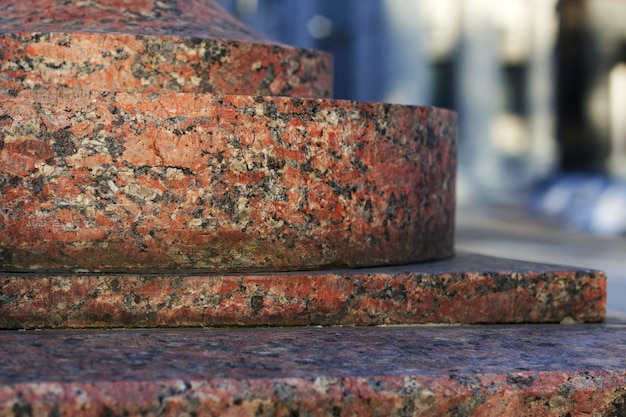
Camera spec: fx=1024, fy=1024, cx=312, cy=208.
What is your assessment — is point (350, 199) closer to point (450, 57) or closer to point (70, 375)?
point (70, 375)

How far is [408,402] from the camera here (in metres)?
2.76

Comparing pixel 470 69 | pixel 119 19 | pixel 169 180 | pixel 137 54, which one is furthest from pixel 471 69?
pixel 169 180

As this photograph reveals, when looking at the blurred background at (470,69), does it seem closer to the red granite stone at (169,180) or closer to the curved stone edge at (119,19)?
the curved stone edge at (119,19)

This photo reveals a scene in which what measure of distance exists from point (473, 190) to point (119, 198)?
2099cm

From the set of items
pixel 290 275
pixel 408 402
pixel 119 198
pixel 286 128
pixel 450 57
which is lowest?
pixel 408 402

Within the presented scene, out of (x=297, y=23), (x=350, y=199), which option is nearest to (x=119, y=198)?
(x=350, y=199)

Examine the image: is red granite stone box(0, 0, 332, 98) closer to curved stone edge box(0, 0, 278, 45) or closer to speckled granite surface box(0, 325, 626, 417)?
curved stone edge box(0, 0, 278, 45)

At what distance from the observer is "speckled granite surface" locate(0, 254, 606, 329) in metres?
3.44

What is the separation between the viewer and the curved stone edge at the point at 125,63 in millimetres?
4059

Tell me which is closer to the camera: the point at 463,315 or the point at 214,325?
the point at 214,325

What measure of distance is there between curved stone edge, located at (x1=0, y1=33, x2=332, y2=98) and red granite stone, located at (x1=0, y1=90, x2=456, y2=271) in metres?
0.45

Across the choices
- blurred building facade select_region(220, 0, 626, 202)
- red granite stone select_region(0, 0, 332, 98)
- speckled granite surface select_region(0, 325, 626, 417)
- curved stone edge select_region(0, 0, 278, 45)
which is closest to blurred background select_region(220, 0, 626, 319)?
blurred building facade select_region(220, 0, 626, 202)

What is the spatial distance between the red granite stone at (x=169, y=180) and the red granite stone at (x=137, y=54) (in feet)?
1.52

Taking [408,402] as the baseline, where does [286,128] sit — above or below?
above
